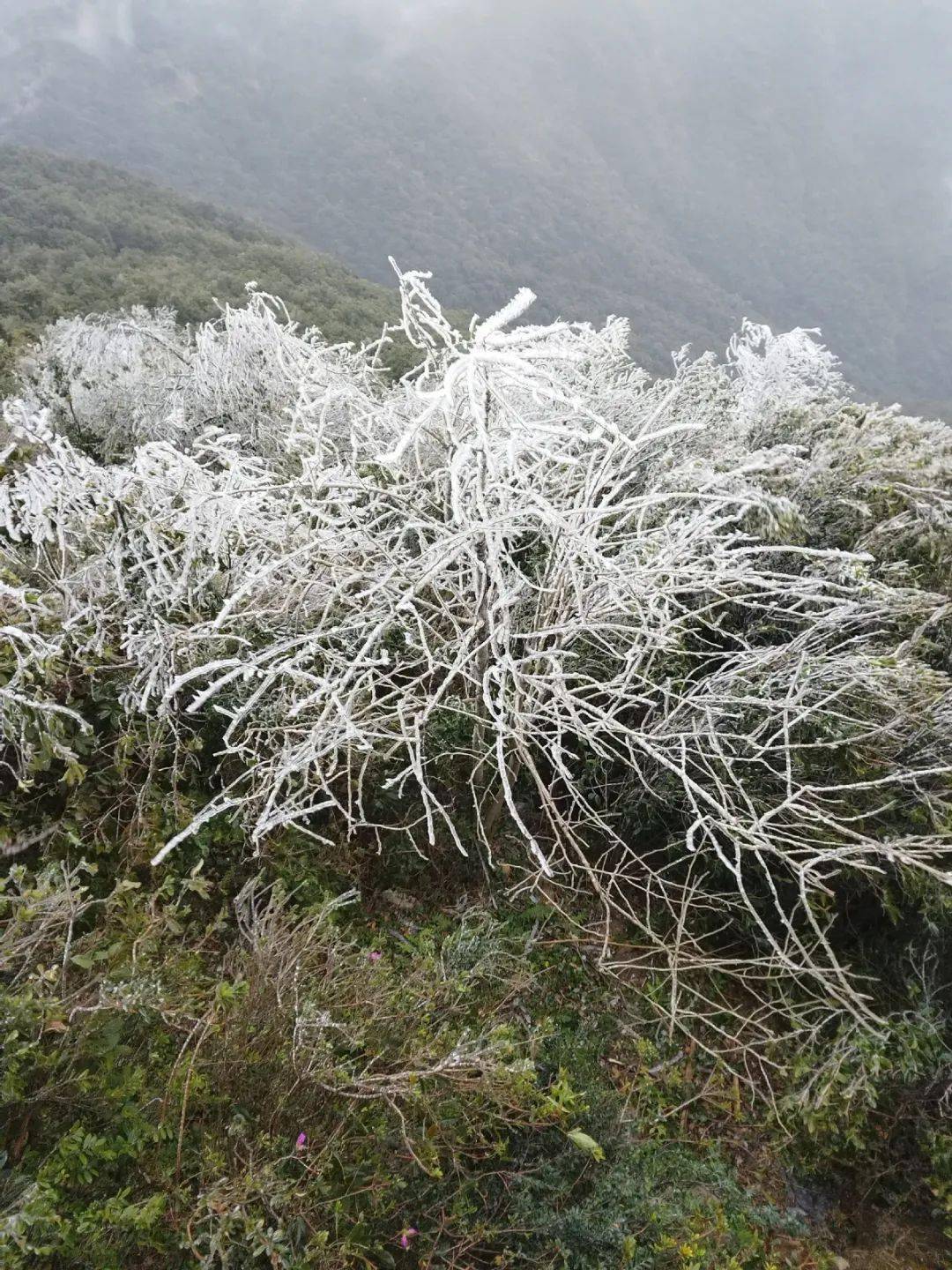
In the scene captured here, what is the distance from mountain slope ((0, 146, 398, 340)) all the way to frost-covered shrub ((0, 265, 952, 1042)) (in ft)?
52.3

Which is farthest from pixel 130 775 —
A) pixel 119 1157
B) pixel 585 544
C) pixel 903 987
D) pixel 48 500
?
pixel 903 987

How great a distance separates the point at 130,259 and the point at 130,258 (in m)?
0.13

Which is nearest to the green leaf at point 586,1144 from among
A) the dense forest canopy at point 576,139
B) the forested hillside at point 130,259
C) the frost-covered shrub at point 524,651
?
the frost-covered shrub at point 524,651

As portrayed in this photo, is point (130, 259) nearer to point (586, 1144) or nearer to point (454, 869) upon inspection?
point (454, 869)

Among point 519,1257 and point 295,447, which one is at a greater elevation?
point 295,447

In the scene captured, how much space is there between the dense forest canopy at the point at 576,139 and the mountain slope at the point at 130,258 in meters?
25.5

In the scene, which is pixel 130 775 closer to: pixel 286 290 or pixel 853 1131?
pixel 853 1131

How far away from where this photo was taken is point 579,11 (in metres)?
195

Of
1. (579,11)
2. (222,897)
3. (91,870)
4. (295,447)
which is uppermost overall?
(579,11)

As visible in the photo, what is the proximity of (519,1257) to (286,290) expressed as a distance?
960 inches

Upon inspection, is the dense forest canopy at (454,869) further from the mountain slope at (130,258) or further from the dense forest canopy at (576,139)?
the dense forest canopy at (576,139)

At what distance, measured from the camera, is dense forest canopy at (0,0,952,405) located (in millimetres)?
85688

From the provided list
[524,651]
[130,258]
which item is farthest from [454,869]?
[130,258]

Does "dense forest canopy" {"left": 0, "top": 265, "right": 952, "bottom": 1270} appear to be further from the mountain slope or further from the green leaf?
the mountain slope
